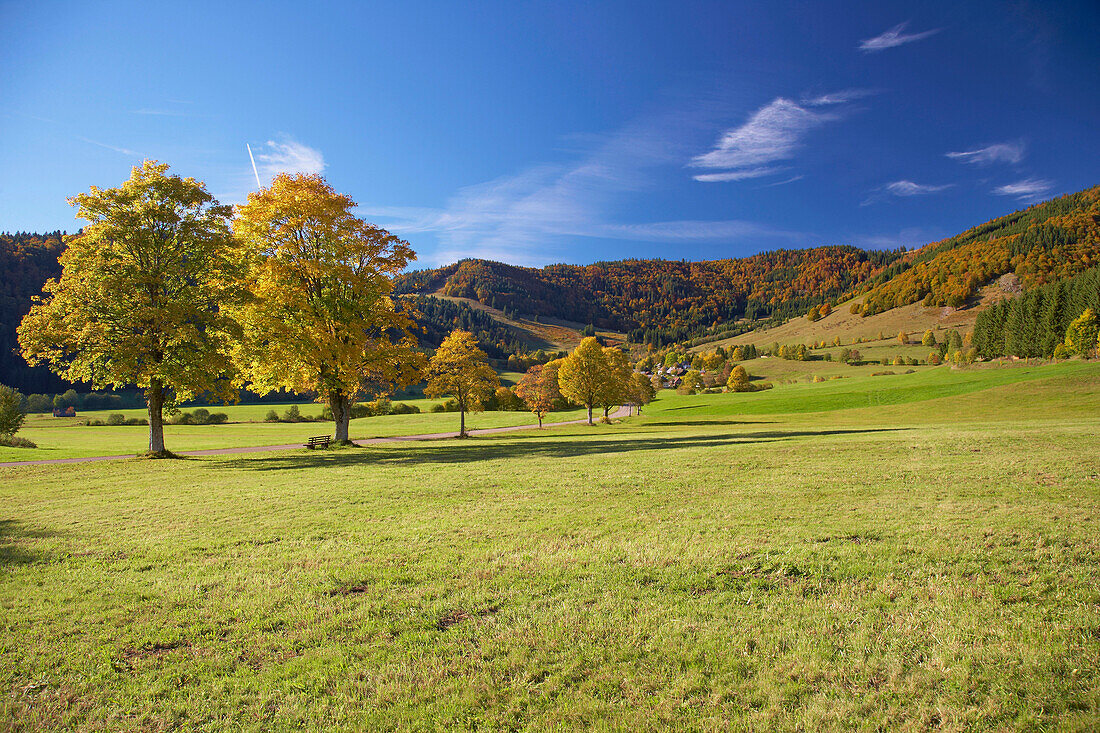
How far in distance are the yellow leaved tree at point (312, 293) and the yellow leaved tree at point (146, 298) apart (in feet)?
4.64

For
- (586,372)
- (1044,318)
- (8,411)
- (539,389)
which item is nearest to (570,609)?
(8,411)

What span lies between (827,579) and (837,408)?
64775 millimetres

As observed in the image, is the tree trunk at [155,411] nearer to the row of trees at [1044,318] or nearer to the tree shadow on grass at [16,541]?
the tree shadow on grass at [16,541]

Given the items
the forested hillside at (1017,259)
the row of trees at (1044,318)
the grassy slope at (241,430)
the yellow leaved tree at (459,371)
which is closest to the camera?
the grassy slope at (241,430)

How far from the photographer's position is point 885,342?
5832 inches

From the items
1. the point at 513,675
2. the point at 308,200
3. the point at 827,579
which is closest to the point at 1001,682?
the point at 827,579

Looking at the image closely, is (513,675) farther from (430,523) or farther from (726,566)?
(430,523)

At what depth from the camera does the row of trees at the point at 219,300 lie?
824 inches

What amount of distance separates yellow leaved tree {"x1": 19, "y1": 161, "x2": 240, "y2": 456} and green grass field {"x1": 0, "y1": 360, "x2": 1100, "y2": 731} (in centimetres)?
1101

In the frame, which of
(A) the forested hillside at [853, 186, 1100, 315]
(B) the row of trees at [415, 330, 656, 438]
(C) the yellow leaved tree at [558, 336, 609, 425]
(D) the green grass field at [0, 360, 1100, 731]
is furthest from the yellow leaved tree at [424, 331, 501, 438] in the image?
(A) the forested hillside at [853, 186, 1100, 315]

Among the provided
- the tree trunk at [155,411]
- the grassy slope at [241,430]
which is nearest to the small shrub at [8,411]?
the grassy slope at [241,430]

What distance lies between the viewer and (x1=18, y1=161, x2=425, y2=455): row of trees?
68.7 ft

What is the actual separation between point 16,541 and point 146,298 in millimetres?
17118

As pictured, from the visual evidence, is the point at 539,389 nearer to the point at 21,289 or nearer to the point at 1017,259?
the point at 21,289
